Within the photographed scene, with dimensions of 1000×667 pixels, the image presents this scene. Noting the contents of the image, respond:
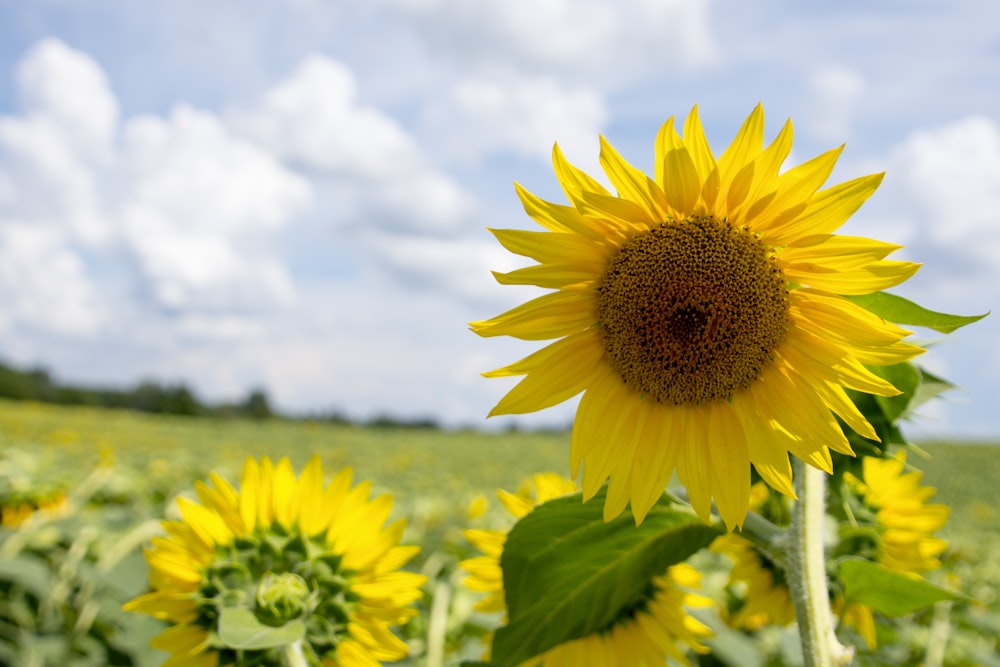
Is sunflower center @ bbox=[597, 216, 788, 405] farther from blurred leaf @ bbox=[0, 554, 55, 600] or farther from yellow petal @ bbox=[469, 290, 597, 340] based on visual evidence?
blurred leaf @ bbox=[0, 554, 55, 600]

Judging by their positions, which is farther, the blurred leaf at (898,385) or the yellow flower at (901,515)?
the yellow flower at (901,515)

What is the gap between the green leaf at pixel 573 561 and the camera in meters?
1.08

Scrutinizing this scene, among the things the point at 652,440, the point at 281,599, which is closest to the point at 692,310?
the point at 652,440

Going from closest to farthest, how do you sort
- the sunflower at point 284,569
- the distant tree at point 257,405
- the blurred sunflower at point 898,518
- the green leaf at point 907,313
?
the green leaf at point 907,313 → the sunflower at point 284,569 → the blurred sunflower at point 898,518 → the distant tree at point 257,405

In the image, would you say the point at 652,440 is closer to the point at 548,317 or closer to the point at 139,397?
the point at 548,317

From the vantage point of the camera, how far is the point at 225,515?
1.30 metres

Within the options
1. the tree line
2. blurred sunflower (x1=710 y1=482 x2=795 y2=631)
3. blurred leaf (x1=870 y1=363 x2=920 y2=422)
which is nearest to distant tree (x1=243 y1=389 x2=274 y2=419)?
the tree line

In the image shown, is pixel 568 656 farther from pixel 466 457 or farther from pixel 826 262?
pixel 466 457

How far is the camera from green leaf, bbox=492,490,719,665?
108 cm

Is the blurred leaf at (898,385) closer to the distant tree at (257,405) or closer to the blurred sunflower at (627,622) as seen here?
the blurred sunflower at (627,622)

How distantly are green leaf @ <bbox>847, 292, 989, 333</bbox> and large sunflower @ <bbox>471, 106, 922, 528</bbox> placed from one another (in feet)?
0.12

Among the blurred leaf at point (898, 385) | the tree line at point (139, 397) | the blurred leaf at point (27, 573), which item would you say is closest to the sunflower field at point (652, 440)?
Result: the blurred leaf at point (898, 385)

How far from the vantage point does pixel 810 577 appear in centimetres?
102

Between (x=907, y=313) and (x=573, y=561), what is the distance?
0.53 meters
